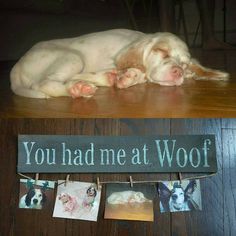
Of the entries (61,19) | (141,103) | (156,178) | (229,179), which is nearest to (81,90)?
(141,103)

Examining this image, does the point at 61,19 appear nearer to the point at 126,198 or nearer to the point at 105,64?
the point at 105,64

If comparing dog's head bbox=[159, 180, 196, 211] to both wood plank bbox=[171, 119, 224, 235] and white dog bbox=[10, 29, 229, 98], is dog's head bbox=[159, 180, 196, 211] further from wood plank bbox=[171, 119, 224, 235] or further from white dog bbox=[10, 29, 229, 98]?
white dog bbox=[10, 29, 229, 98]

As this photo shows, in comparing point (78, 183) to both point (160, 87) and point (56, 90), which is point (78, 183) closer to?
point (56, 90)

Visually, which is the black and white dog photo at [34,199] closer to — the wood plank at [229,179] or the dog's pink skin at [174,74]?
the wood plank at [229,179]

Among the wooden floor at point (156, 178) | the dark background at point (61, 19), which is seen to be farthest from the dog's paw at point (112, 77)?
the dark background at point (61, 19)

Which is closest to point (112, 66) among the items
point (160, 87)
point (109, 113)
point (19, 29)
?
point (160, 87)
